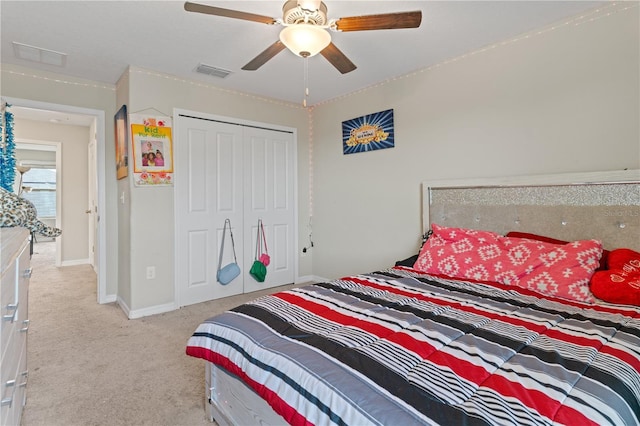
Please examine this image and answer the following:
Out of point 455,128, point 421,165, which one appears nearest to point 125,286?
point 421,165

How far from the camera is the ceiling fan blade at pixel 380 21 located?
1.68 metres

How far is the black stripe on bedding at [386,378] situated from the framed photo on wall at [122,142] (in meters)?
2.63

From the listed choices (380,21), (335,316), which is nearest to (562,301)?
(335,316)

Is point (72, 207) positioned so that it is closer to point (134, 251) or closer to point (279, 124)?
point (134, 251)

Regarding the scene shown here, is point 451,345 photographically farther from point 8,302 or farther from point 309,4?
point 309,4

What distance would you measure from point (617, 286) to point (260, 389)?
194 cm

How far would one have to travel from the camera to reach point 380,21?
5.67ft

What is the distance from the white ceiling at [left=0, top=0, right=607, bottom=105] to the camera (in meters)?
2.18

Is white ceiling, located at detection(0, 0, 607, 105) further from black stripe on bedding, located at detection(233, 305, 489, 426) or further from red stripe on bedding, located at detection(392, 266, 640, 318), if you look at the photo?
black stripe on bedding, located at detection(233, 305, 489, 426)

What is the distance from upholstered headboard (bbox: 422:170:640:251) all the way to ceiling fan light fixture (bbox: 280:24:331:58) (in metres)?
1.79

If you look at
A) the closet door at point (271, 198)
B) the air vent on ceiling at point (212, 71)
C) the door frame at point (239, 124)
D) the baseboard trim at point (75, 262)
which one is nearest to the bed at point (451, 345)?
the door frame at point (239, 124)

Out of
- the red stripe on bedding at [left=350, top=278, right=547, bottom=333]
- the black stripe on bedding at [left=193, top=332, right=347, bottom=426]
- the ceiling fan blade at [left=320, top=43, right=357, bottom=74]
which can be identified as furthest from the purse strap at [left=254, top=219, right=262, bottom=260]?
the black stripe on bedding at [left=193, top=332, right=347, bottom=426]

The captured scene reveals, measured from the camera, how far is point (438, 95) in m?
3.10

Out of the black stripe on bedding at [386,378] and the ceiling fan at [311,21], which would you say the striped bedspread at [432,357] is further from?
the ceiling fan at [311,21]
